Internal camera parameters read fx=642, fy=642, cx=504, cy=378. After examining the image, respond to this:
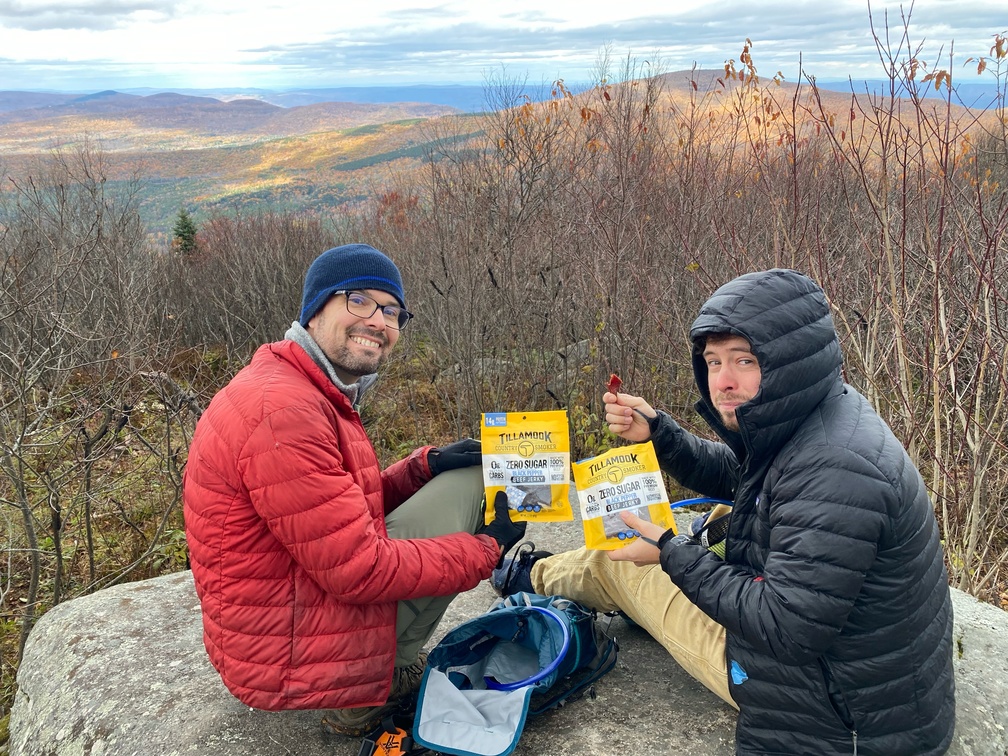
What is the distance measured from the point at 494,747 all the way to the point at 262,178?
75951mm

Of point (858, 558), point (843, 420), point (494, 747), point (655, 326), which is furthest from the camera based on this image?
point (655, 326)

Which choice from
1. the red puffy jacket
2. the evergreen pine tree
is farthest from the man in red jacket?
the evergreen pine tree

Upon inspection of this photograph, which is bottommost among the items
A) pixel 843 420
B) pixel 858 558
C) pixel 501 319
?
pixel 501 319

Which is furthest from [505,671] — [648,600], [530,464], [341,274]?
[341,274]

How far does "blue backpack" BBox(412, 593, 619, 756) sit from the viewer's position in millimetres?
2029

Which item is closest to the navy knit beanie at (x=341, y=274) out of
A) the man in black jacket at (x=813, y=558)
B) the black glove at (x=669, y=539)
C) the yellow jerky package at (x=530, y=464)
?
the yellow jerky package at (x=530, y=464)

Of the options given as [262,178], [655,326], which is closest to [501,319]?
[655,326]

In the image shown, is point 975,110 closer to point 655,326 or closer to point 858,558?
point 655,326

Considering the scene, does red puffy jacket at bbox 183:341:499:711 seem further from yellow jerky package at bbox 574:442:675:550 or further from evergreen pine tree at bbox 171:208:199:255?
evergreen pine tree at bbox 171:208:199:255

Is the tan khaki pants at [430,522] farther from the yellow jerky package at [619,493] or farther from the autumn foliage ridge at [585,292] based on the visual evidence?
the autumn foliage ridge at [585,292]

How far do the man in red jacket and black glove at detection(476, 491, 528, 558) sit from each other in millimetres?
38

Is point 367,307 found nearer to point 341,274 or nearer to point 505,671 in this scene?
point 341,274

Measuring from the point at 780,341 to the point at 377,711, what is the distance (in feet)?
5.76

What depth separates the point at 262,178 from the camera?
6956 cm
